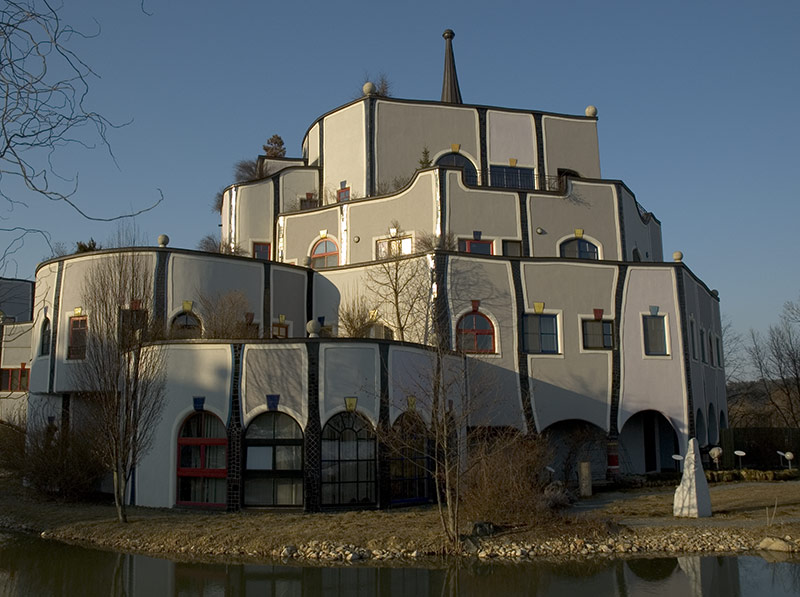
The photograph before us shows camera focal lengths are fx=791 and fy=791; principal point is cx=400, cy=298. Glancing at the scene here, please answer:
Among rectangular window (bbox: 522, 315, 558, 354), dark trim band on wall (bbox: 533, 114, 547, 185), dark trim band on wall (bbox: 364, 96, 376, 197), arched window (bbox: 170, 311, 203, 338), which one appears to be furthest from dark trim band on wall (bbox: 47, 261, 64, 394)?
dark trim band on wall (bbox: 533, 114, 547, 185)

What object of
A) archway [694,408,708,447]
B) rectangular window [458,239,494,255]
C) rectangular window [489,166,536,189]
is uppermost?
rectangular window [489,166,536,189]

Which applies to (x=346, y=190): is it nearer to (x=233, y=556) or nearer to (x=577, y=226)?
(x=577, y=226)

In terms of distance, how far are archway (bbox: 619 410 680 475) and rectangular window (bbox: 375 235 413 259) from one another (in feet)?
33.8

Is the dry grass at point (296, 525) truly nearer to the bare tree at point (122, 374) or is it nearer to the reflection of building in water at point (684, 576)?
the bare tree at point (122, 374)

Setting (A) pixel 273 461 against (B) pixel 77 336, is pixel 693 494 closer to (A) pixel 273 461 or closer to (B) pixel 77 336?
(A) pixel 273 461

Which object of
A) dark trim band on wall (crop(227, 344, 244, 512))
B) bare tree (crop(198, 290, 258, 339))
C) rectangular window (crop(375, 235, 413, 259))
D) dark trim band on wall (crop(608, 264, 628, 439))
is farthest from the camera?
rectangular window (crop(375, 235, 413, 259))

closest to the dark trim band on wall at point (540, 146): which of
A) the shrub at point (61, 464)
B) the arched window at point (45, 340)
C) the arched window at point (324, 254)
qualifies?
the arched window at point (324, 254)

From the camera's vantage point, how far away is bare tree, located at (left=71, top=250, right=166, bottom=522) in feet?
59.8

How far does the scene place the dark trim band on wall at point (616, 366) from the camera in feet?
88.0

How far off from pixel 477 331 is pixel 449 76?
17718 mm

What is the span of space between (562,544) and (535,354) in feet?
37.6

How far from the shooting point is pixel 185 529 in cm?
1691

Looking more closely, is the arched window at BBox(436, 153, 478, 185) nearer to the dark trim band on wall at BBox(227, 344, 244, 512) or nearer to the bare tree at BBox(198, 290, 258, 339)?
the bare tree at BBox(198, 290, 258, 339)

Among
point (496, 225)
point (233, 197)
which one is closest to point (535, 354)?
point (496, 225)
